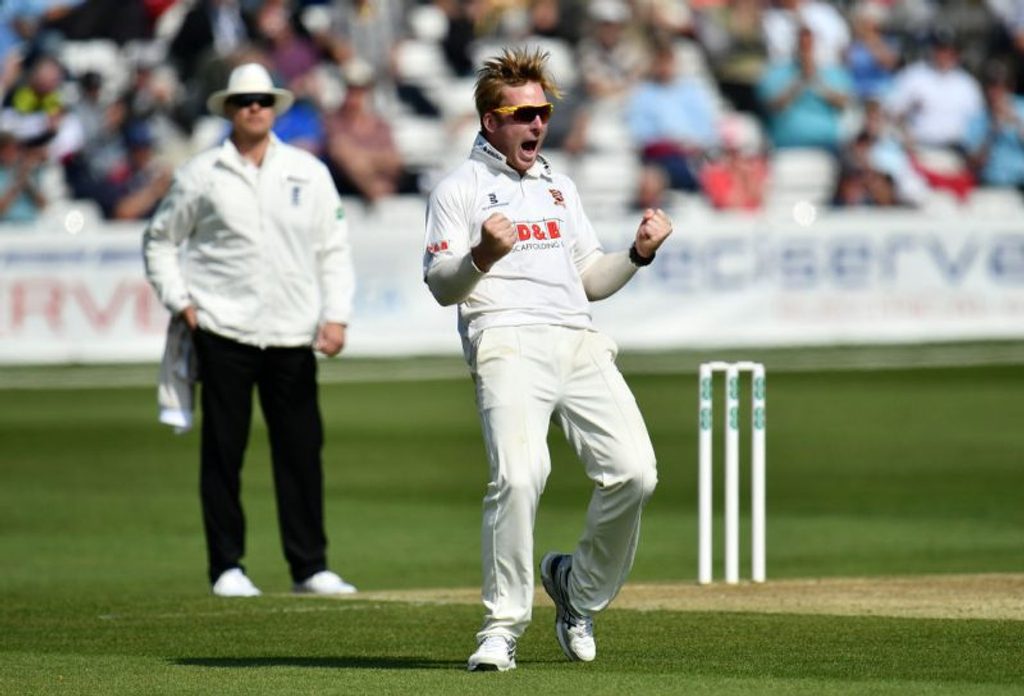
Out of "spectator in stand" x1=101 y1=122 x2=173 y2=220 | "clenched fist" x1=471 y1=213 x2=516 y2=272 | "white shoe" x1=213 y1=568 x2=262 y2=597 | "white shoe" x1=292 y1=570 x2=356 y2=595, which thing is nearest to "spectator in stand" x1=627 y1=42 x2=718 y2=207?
"spectator in stand" x1=101 y1=122 x2=173 y2=220

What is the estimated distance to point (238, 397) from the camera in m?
9.96

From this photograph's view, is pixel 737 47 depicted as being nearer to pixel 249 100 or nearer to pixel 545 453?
pixel 249 100

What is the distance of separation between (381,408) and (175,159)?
6794 mm

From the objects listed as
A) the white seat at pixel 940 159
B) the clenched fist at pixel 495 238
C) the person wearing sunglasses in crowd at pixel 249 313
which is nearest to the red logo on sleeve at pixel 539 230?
the clenched fist at pixel 495 238

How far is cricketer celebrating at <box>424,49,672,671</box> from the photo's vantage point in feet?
22.5

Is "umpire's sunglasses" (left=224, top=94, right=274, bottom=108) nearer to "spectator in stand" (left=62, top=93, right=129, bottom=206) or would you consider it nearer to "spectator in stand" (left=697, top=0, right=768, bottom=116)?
"spectator in stand" (left=62, top=93, right=129, bottom=206)

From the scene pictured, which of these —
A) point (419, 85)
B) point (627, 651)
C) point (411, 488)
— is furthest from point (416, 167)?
point (627, 651)

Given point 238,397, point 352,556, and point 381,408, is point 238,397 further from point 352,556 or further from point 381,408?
point 381,408

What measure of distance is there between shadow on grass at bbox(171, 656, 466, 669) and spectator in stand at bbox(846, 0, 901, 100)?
20.9 metres

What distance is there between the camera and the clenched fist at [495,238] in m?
6.48

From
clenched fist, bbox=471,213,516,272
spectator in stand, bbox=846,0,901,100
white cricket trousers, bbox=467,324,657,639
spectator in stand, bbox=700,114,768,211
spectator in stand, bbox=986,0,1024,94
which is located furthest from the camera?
spectator in stand, bbox=986,0,1024,94

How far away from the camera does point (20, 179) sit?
24.5 meters

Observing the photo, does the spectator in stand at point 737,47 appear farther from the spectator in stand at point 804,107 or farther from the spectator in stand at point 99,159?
the spectator in stand at point 99,159

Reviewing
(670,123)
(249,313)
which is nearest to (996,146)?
(670,123)
